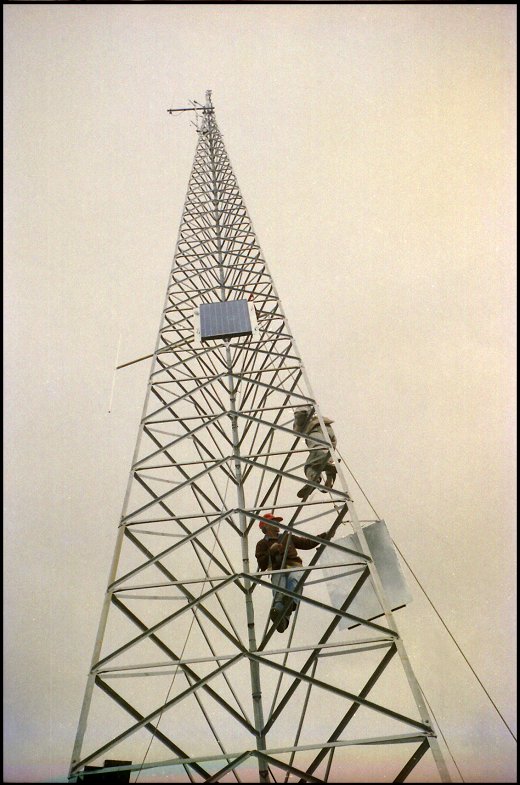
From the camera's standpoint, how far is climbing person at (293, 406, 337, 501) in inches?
335

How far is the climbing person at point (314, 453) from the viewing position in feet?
27.9

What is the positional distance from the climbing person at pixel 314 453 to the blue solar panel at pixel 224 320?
2054 mm

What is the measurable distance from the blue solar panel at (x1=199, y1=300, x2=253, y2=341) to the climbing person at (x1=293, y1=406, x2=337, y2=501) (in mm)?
2054

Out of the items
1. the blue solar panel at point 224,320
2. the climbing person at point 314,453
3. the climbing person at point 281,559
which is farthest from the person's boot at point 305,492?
the blue solar panel at point 224,320

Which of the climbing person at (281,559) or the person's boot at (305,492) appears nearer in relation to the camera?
the climbing person at (281,559)

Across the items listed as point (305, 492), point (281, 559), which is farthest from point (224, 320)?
point (281, 559)

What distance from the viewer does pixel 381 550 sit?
739 centimetres

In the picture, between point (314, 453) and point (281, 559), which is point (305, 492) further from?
point (281, 559)

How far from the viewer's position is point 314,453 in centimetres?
891

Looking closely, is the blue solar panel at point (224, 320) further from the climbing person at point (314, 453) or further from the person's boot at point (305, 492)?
the person's boot at point (305, 492)

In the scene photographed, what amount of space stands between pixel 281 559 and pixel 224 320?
4859mm

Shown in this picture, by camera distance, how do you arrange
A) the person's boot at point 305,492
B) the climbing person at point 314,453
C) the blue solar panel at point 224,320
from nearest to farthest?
the climbing person at point 314,453
the person's boot at point 305,492
the blue solar panel at point 224,320

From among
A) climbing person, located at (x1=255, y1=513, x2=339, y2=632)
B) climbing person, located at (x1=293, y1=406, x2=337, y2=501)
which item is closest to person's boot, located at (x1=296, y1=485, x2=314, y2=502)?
climbing person, located at (x1=293, y1=406, x2=337, y2=501)

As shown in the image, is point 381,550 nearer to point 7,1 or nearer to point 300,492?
point 300,492
